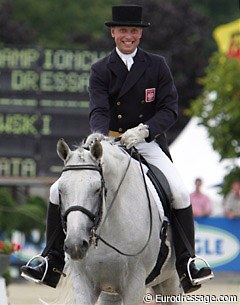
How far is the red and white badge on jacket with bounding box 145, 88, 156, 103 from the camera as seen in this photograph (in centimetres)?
1030

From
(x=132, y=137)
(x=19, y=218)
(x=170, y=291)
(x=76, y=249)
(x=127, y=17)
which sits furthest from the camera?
(x=19, y=218)

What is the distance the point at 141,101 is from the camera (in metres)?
10.3

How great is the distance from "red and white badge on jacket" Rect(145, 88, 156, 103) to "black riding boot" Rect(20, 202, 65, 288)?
120 cm

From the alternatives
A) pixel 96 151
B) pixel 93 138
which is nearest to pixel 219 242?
pixel 93 138

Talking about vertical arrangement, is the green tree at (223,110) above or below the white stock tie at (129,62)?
below

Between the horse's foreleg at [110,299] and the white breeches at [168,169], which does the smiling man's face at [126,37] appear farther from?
the horse's foreleg at [110,299]

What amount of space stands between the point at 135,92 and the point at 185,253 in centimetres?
134

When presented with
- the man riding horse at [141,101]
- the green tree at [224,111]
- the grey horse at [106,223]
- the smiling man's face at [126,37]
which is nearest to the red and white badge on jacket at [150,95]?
the man riding horse at [141,101]

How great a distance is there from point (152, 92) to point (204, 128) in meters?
16.5

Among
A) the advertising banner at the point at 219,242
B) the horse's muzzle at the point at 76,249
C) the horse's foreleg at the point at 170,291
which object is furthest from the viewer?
the advertising banner at the point at 219,242

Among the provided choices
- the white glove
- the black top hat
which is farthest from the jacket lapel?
the white glove

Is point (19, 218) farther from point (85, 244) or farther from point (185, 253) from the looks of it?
point (85, 244)

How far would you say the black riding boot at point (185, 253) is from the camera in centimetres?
1021

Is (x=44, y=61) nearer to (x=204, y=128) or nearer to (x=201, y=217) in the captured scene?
(x=201, y=217)
